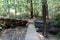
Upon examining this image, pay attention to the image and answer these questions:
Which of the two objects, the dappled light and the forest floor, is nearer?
A: the dappled light

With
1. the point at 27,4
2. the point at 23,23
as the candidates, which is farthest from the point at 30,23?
the point at 27,4

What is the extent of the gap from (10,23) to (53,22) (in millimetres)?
2281

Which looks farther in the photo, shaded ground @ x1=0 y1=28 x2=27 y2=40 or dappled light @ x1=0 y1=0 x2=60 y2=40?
shaded ground @ x1=0 y1=28 x2=27 y2=40

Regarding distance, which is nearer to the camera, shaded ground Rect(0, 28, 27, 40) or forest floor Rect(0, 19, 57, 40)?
forest floor Rect(0, 19, 57, 40)

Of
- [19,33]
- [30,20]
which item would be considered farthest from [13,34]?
[30,20]

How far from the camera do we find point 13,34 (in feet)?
22.6

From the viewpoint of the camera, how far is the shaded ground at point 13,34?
251 inches

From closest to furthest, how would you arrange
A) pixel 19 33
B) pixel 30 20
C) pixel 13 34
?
pixel 13 34
pixel 19 33
pixel 30 20

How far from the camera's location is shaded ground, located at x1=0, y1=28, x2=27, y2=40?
21.0 ft

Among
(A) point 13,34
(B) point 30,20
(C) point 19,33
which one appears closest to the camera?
(A) point 13,34

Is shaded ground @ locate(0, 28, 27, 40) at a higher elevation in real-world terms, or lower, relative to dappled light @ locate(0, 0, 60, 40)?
lower

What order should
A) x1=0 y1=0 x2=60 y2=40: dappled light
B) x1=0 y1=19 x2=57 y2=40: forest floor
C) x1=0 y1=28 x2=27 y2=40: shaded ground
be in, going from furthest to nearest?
x1=0 y1=28 x2=27 y2=40: shaded ground
x1=0 y1=19 x2=57 y2=40: forest floor
x1=0 y1=0 x2=60 y2=40: dappled light

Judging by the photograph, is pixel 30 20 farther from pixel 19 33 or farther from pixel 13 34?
pixel 13 34

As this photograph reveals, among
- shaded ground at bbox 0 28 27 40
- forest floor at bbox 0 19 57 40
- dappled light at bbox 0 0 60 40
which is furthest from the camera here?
shaded ground at bbox 0 28 27 40
